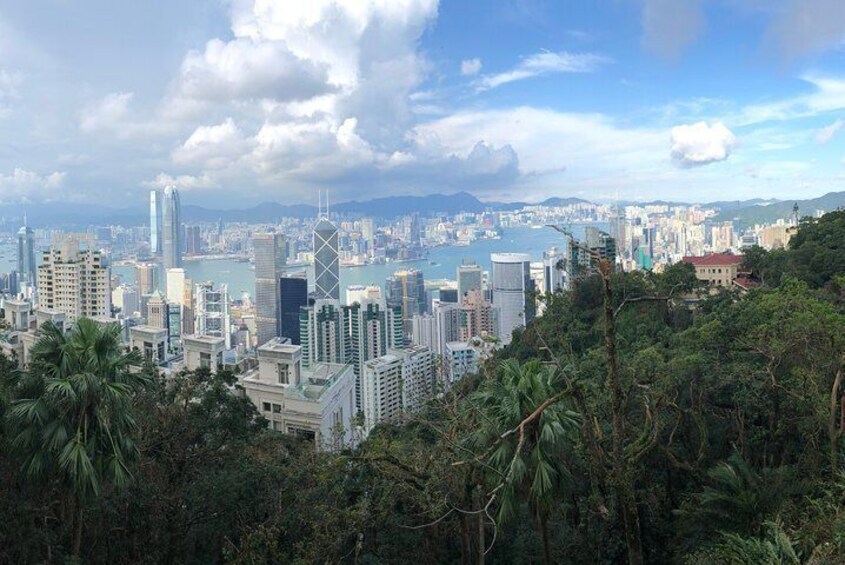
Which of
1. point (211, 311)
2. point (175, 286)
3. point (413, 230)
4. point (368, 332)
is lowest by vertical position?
point (211, 311)

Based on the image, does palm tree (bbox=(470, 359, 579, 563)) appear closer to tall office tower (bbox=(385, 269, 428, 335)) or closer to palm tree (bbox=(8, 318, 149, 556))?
palm tree (bbox=(8, 318, 149, 556))

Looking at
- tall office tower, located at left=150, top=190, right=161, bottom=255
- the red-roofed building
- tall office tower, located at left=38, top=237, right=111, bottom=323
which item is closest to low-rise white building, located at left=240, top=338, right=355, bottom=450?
the red-roofed building

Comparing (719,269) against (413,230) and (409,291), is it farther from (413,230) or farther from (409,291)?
(413,230)

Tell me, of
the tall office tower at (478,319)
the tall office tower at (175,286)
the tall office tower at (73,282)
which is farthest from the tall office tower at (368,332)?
the tall office tower at (175,286)

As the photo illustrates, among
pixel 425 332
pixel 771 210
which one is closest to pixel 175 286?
pixel 425 332

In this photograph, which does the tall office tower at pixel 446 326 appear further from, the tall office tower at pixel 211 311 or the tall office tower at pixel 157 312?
the tall office tower at pixel 157 312

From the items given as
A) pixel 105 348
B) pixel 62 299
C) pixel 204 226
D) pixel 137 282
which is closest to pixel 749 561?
pixel 105 348
